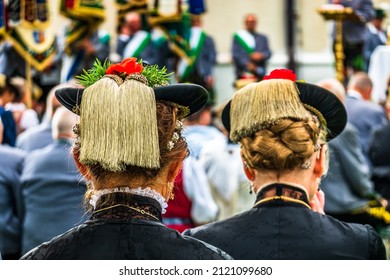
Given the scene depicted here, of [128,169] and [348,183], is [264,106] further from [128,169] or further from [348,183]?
[348,183]

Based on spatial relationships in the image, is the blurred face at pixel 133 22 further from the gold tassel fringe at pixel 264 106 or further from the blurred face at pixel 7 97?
the gold tassel fringe at pixel 264 106

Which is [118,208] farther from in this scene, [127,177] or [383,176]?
[383,176]

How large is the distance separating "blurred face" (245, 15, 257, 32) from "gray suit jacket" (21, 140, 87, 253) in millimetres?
10757

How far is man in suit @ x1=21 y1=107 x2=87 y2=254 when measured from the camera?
6746 mm

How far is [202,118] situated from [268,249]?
191 inches

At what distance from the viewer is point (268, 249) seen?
4.07 m

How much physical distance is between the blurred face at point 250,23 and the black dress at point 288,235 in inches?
528

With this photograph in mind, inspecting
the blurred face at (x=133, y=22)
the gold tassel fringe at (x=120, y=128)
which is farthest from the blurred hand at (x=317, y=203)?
the blurred face at (x=133, y=22)

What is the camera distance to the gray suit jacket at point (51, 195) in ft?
22.2

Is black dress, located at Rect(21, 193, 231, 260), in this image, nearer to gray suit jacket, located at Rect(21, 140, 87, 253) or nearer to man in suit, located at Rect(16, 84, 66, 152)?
gray suit jacket, located at Rect(21, 140, 87, 253)

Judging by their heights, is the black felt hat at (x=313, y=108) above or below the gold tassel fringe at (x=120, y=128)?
below

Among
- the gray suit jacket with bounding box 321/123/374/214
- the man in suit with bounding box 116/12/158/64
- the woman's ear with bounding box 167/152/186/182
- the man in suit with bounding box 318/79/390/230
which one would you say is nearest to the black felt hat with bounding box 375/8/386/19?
the man in suit with bounding box 116/12/158/64

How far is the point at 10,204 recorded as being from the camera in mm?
7145

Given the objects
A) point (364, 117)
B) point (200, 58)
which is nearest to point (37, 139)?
point (364, 117)
